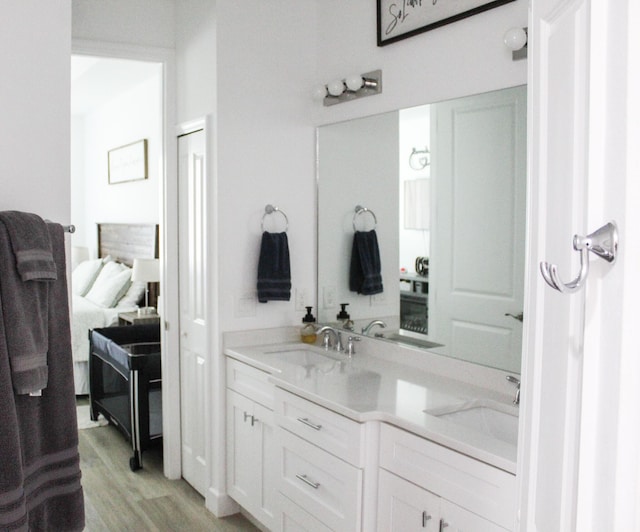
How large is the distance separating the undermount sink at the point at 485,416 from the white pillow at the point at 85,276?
16.5ft

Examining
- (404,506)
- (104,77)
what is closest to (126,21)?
(404,506)

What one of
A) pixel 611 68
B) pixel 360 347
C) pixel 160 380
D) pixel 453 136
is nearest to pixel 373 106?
pixel 453 136

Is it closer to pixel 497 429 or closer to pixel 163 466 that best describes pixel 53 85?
pixel 497 429

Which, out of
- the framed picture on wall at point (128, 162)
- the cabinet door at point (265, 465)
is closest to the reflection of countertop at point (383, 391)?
the cabinet door at point (265, 465)

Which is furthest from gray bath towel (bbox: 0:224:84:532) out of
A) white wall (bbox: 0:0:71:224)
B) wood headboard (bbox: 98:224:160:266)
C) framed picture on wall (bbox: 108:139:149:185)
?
framed picture on wall (bbox: 108:139:149:185)

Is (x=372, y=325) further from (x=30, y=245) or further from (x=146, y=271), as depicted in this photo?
(x=146, y=271)

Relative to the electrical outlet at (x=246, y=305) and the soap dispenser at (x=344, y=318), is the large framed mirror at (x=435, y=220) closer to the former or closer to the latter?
the soap dispenser at (x=344, y=318)

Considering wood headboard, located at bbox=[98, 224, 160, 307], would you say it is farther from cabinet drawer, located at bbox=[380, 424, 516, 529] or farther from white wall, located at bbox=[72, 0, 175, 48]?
cabinet drawer, located at bbox=[380, 424, 516, 529]

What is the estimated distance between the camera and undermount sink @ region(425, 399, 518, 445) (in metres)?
2.17

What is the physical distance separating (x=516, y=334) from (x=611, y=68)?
1.73 m

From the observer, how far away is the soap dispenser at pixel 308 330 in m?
3.29

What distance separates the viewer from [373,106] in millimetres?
2977

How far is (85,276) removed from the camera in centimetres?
670

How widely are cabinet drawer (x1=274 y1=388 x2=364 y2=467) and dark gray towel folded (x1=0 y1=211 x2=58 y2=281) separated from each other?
106 centimetres
